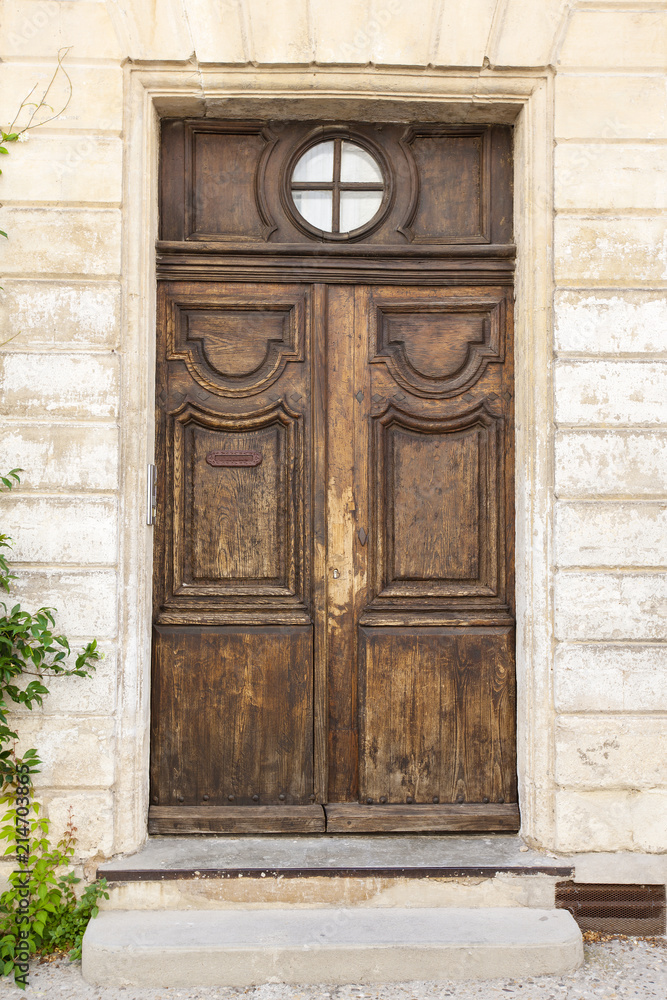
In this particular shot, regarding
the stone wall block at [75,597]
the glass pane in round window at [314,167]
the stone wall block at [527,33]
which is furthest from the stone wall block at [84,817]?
the stone wall block at [527,33]

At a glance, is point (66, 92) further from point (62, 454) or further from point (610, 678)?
point (610, 678)

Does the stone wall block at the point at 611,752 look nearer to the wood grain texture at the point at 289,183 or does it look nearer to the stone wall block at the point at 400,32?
the wood grain texture at the point at 289,183

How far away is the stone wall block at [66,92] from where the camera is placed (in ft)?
9.73

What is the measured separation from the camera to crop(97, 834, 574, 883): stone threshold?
2.86 m

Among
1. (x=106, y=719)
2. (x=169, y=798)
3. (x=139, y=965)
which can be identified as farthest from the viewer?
(x=169, y=798)

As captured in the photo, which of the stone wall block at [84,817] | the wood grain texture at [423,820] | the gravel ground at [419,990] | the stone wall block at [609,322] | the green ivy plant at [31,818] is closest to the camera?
the gravel ground at [419,990]

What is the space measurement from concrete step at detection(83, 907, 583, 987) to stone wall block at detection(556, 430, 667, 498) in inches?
67.4

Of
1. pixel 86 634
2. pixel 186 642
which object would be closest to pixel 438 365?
pixel 186 642

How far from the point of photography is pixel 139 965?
8.66 ft

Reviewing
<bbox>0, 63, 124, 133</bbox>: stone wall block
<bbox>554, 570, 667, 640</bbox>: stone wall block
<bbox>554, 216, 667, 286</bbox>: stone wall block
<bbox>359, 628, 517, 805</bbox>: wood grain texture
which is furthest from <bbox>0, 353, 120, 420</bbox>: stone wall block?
<bbox>554, 570, 667, 640</bbox>: stone wall block

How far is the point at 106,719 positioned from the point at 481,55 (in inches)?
125

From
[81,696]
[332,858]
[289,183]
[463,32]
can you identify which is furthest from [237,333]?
[332,858]

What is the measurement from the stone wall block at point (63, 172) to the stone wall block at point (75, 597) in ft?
5.06

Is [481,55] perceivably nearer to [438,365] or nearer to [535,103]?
[535,103]
